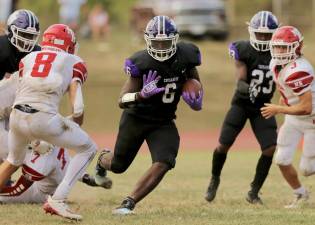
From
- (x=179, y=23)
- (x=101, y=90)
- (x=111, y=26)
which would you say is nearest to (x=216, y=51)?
(x=179, y=23)

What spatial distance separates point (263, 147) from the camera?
9023 mm

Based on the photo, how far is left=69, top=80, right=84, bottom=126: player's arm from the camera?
7.06m

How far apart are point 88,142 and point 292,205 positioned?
7.71 ft

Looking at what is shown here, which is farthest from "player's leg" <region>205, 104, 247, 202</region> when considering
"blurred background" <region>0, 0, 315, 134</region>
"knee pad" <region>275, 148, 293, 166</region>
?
"blurred background" <region>0, 0, 315, 134</region>

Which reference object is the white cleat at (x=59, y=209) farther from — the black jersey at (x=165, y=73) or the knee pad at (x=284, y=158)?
the knee pad at (x=284, y=158)

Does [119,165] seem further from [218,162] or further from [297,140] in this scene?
[297,140]

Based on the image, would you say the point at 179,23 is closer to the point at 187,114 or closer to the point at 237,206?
the point at 187,114

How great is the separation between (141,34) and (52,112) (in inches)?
705

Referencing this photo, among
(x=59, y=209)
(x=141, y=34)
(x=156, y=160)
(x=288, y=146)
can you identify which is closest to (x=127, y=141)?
(x=156, y=160)

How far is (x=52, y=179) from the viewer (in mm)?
8461

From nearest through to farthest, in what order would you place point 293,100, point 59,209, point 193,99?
1. point 59,209
2. point 193,99
3. point 293,100

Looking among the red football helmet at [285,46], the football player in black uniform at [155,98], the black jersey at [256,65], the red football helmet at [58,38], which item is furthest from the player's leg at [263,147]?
the red football helmet at [58,38]

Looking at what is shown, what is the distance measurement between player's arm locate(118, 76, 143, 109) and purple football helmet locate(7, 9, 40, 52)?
1.03 metres

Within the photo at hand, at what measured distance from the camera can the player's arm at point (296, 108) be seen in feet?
26.6
